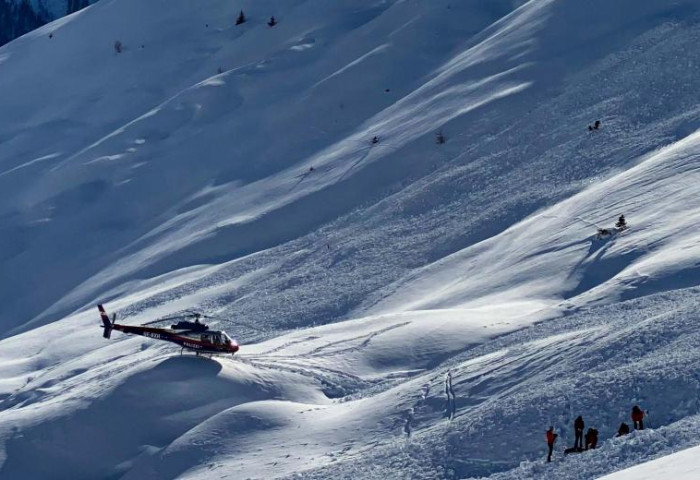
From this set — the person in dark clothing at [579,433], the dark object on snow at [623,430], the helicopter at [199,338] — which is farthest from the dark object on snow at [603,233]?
the dark object on snow at [623,430]

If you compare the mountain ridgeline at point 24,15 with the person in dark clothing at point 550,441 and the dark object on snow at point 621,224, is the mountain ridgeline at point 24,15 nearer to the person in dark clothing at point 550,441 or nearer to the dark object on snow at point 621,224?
the dark object on snow at point 621,224

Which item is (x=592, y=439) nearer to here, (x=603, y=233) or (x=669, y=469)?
(x=669, y=469)

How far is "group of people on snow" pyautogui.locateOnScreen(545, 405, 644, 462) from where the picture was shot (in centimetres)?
2225

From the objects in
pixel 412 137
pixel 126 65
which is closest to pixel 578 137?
pixel 412 137

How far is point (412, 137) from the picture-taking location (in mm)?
42219

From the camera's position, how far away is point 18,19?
83.4 m

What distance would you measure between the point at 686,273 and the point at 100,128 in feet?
97.6

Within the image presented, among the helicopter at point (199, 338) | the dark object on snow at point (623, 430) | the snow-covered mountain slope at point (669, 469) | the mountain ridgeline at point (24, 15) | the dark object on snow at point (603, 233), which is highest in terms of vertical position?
the mountain ridgeline at point (24, 15)

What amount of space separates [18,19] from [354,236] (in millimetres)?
51436

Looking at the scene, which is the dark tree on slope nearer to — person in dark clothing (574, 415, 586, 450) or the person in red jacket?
person in dark clothing (574, 415, 586, 450)

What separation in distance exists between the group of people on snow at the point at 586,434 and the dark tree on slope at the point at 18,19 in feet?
218

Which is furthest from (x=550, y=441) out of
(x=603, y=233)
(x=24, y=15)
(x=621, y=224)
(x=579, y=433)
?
(x=24, y=15)

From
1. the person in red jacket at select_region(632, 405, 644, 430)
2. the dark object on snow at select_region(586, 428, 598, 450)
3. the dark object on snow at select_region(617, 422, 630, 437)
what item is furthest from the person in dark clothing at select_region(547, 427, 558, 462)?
the person in red jacket at select_region(632, 405, 644, 430)

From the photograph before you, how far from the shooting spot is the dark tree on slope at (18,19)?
83062mm
